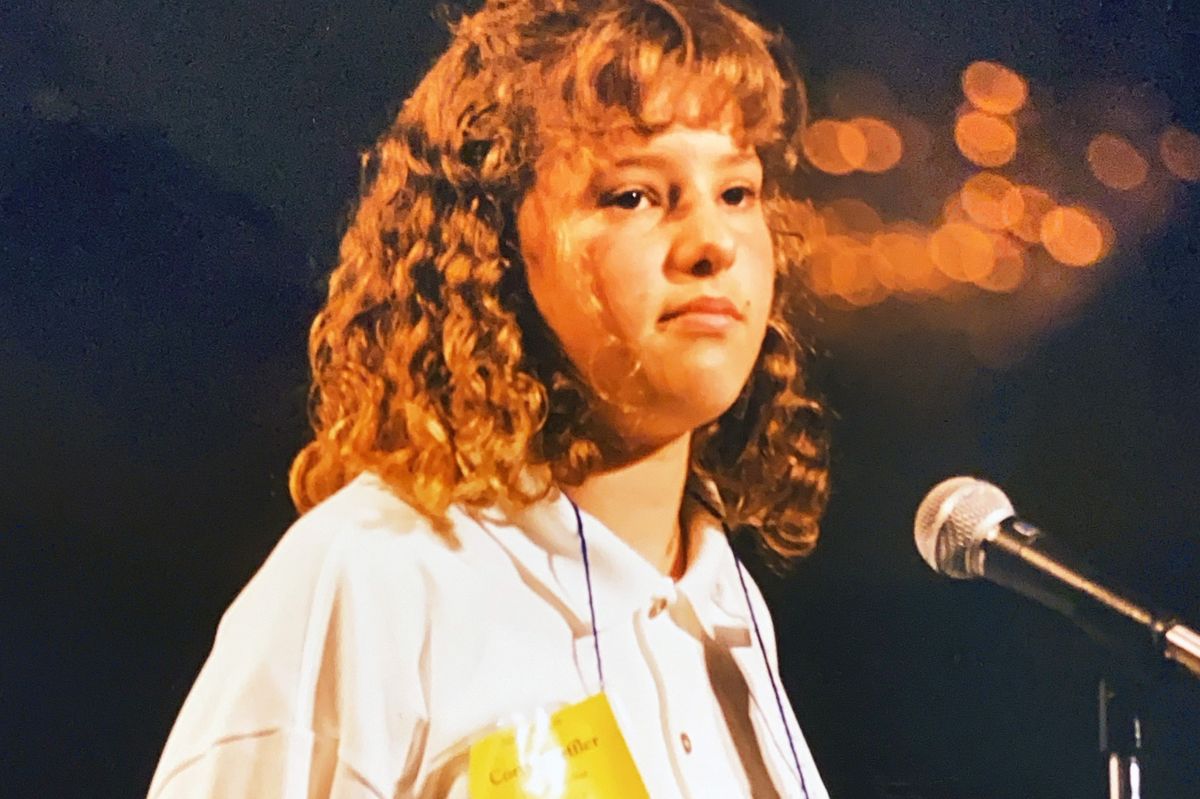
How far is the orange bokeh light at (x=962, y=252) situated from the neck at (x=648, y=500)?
1.25 ft

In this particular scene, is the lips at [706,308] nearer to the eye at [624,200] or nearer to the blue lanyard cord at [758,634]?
the eye at [624,200]

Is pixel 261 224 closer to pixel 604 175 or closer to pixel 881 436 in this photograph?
pixel 604 175

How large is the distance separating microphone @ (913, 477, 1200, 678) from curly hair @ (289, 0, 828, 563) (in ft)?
1.26

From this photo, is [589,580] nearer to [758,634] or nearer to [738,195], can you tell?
[758,634]

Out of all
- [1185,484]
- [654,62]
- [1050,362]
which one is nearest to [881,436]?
[1050,362]

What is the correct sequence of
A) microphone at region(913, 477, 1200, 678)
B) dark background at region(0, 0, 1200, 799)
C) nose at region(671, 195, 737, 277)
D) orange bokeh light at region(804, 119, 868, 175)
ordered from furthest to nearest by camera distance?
orange bokeh light at region(804, 119, 868, 175)
nose at region(671, 195, 737, 277)
dark background at region(0, 0, 1200, 799)
microphone at region(913, 477, 1200, 678)

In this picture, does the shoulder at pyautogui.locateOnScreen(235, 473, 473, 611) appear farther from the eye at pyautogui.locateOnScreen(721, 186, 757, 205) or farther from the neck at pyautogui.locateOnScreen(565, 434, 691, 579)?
the eye at pyautogui.locateOnScreen(721, 186, 757, 205)

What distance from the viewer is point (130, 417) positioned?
119 cm

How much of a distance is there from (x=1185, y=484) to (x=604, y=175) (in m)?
0.79

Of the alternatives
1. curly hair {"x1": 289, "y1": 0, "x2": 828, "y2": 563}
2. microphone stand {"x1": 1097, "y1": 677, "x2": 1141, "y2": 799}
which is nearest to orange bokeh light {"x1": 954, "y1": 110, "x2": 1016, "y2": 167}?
curly hair {"x1": 289, "y1": 0, "x2": 828, "y2": 563}

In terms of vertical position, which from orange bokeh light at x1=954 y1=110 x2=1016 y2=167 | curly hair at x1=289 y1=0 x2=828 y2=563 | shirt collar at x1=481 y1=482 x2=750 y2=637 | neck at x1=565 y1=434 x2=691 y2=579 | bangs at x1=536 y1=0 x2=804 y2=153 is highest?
orange bokeh light at x1=954 y1=110 x2=1016 y2=167

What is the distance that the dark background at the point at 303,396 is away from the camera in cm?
117

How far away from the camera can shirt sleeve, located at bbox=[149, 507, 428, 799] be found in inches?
41.6

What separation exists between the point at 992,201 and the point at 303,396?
33.0 inches
